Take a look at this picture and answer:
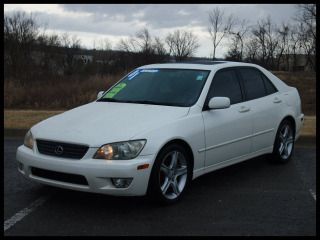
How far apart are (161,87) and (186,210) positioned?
5.62 ft

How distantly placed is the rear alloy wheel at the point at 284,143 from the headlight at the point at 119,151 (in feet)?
9.40

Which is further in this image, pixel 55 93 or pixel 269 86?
pixel 55 93

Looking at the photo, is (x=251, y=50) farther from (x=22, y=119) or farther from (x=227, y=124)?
(x=227, y=124)

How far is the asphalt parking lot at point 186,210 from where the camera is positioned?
4297 millimetres

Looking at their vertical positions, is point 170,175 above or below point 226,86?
below

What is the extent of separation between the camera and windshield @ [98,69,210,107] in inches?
221

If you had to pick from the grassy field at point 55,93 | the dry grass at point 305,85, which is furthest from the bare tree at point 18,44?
the dry grass at point 305,85

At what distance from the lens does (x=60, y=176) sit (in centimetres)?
471

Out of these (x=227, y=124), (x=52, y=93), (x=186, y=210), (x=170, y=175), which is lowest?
(x=52, y=93)

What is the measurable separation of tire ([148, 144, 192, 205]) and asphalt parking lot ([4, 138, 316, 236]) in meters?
0.13

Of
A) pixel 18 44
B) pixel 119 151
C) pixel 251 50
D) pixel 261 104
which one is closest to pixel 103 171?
→ pixel 119 151

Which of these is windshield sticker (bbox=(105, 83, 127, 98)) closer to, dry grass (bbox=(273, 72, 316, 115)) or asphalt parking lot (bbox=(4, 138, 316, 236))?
asphalt parking lot (bbox=(4, 138, 316, 236))

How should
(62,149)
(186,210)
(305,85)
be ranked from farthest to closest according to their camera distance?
(305,85) → (186,210) → (62,149)

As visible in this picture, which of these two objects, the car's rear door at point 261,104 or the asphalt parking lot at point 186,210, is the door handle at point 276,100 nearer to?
the car's rear door at point 261,104
